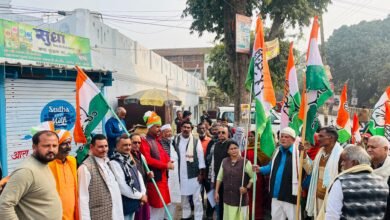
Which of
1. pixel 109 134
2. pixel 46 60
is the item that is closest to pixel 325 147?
pixel 109 134

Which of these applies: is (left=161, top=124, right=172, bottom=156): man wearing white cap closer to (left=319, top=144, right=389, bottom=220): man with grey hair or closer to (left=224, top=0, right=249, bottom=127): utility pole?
(left=319, top=144, right=389, bottom=220): man with grey hair

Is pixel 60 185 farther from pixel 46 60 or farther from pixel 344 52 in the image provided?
pixel 344 52

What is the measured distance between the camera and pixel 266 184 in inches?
229

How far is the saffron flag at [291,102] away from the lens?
203 inches

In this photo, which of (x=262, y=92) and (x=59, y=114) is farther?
(x=59, y=114)

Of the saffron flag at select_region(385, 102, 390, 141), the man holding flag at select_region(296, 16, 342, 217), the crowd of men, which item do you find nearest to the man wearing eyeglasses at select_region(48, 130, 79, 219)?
the crowd of men

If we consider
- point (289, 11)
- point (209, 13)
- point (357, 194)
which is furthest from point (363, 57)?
point (357, 194)

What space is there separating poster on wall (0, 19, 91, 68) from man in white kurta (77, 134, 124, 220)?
449cm

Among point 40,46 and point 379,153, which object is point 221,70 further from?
point 379,153

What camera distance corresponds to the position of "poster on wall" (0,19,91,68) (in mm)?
8008

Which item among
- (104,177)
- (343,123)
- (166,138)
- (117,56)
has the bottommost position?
(104,177)

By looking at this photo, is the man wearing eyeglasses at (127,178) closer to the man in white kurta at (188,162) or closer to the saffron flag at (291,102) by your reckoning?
the man in white kurta at (188,162)

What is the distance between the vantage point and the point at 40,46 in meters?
9.10

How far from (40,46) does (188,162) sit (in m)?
5.46
